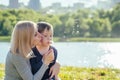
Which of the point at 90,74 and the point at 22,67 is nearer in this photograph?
the point at 22,67

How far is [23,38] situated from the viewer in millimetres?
3260

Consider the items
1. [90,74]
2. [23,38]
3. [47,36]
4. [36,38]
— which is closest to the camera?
[23,38]

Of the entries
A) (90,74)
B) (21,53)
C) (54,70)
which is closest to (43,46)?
(54,70)

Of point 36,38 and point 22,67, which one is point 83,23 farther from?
point 22,67

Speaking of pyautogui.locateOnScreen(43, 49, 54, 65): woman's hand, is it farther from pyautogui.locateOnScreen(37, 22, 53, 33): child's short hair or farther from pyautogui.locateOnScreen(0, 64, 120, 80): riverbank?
pyautogui.locateOnScreen(0, 64, 120, 80): riverbank

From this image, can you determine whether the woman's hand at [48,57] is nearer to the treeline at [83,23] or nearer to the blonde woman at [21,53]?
the blonde woman at [21,53]

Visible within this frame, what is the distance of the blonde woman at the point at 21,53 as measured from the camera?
3271mm

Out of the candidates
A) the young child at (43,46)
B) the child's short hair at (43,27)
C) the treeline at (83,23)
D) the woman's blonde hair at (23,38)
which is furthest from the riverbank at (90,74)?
the treeline at (83,23)

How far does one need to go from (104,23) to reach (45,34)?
41.4 meters

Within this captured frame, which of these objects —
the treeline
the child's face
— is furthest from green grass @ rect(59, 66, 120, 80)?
the treeline

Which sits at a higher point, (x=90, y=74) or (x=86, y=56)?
(x=90, y=74)

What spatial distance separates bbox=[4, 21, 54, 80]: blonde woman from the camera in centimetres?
327

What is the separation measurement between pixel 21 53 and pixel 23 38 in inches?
5.8

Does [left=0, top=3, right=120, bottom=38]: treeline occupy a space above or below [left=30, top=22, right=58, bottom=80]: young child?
below
